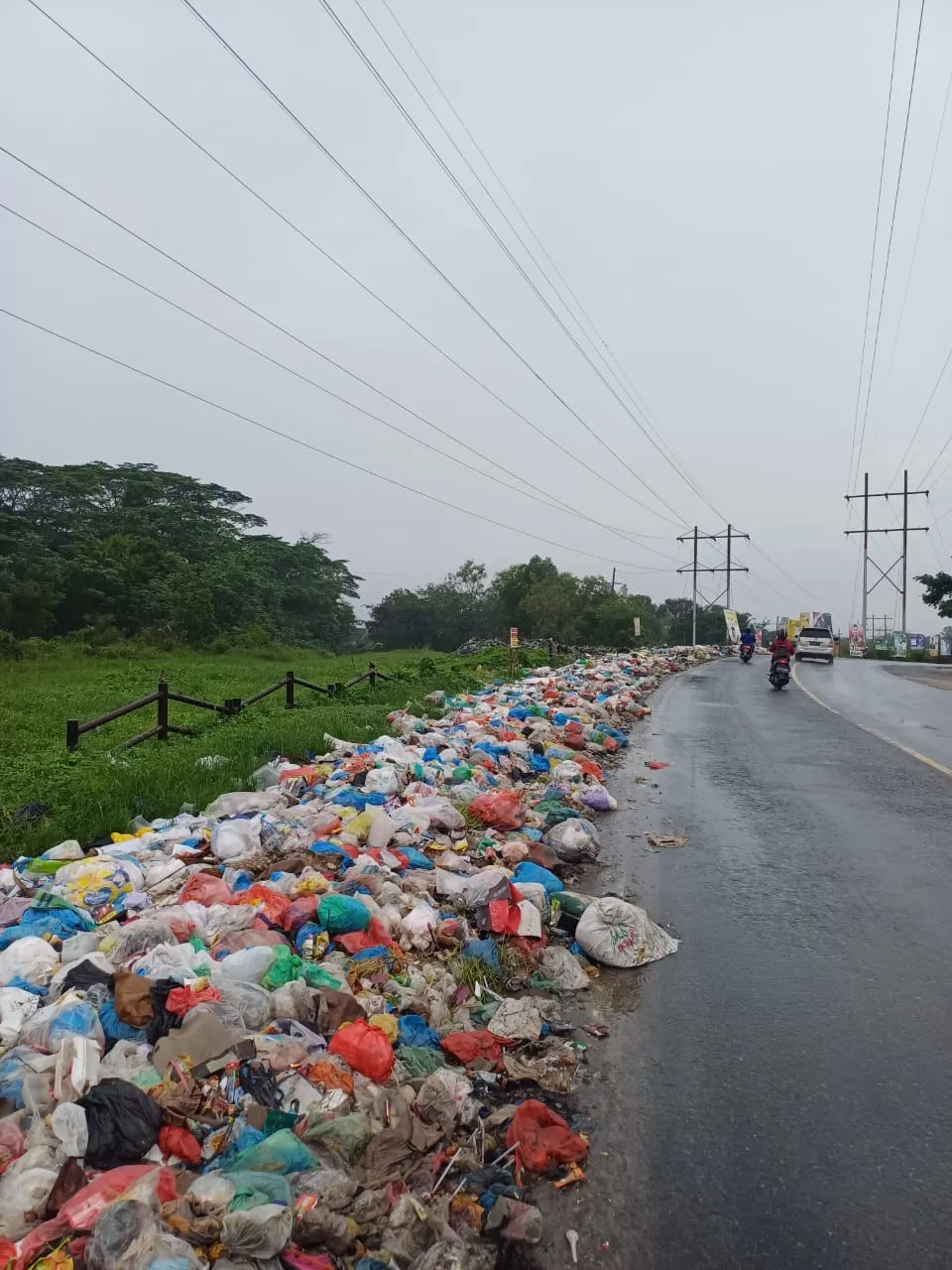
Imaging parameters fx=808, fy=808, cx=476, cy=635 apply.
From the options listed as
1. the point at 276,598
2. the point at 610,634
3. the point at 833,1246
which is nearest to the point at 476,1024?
the point at 833,1246

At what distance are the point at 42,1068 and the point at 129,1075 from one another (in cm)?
30

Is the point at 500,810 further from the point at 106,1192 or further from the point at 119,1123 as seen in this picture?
the point at 106,1192

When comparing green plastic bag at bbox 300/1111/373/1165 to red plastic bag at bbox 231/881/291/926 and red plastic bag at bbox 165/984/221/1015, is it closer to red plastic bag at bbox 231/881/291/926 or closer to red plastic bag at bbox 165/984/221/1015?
red plastic bag at bbox 165/984/221/1015

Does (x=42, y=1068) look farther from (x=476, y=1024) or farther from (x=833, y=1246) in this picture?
(x=833, y=1246)

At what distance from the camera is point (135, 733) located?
1065cm

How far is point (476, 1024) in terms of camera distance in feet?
11.7

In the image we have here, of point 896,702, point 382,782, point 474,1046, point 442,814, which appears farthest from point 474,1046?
point 896,702

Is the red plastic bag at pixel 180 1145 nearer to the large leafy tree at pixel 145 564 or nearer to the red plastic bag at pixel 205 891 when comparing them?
the red plastic bag at pixel 205 891

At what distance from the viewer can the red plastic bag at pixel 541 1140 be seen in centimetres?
→ 265

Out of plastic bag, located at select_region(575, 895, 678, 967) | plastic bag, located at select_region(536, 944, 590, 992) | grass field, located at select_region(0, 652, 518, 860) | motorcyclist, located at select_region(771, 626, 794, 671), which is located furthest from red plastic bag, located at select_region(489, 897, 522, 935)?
motorcyclist, located at select_region(771, 626, 794, 671)

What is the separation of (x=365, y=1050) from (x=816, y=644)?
113ft

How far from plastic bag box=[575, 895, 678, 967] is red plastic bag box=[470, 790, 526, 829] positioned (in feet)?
7.21

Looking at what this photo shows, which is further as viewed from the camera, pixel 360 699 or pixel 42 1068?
pixel 360 699

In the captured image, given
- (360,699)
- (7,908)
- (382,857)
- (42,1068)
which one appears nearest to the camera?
(42,1068)
